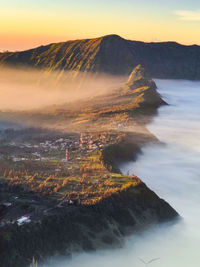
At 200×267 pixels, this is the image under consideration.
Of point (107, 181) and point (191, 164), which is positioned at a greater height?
point (107, 181)

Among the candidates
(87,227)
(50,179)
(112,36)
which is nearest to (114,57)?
(112,36)

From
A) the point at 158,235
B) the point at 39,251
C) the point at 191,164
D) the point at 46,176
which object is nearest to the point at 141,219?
the point at 158,235

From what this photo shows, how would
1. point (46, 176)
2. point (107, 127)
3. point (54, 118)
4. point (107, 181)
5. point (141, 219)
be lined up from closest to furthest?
1. point (141, 219)
2. point (107, 181)
3. point (46, 176)
4. point (107, 127)
5. point (54, 118)

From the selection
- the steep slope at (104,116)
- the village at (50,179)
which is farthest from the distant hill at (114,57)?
the village at (50,179)

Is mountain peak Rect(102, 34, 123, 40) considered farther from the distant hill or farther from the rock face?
the rock face

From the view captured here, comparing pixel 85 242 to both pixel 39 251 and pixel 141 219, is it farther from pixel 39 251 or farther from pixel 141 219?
pixel 141 219

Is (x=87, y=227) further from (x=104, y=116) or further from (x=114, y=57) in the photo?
(x=114, y=57)
